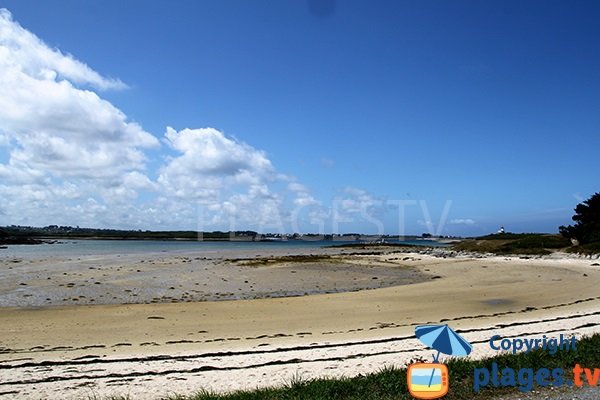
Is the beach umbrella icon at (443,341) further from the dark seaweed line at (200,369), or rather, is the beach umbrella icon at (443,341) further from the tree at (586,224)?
the tree at (586,224)

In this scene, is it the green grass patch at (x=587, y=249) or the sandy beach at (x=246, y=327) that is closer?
the sandy beach at (x=246, y=327)

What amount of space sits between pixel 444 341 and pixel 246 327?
37.4 feet

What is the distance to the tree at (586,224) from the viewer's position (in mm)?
53872

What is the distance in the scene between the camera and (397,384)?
25.5ft

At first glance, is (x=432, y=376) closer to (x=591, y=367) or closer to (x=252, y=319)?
(x=591, y=367)

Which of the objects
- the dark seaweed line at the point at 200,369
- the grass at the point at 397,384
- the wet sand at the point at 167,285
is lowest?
the wet sand at the point at 167,285

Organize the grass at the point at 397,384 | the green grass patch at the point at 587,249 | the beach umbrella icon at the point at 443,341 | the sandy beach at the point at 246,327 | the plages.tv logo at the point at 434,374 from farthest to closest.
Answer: the green grass patch at the point at 587,249
the sandy beach at the point at 246,327
the grass at the point at 397,384
the beach umbrella icon at the point at 443,341
the plages.tv logo at the point at 434,374

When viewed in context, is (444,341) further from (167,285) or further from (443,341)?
(167,285)

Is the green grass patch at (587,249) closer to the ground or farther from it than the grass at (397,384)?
farther from it

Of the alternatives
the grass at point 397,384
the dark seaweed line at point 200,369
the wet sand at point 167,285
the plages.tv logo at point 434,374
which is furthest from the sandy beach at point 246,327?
the plages.tv logo at point 434,374

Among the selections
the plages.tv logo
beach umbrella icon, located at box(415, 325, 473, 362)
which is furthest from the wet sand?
the plages.tv logo

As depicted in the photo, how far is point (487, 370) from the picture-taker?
26.8ft

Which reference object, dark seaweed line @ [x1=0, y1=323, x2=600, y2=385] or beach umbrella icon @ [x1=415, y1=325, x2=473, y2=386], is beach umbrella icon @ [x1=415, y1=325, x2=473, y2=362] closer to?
beach umbrella icon @ [x1=415, y1=325, x2=473, y2=386]

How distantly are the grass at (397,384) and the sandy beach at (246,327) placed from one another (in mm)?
1569
